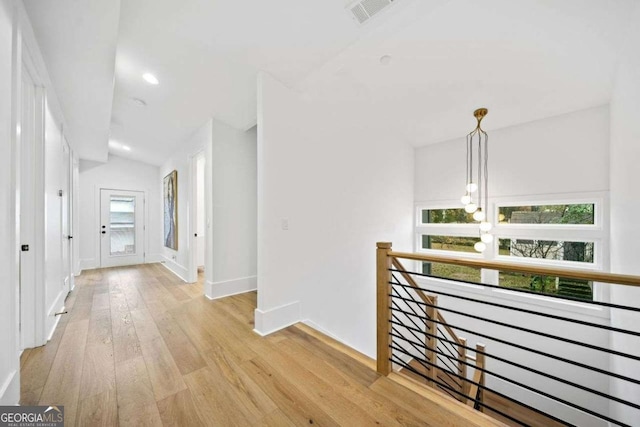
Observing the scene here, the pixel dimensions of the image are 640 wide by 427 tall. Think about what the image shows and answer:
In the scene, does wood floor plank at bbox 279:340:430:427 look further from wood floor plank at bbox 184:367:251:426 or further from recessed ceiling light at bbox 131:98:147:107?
recessed ceiling light at bbox 131:98:147:107

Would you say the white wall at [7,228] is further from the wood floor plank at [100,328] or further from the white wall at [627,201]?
the white wall at [627,201]

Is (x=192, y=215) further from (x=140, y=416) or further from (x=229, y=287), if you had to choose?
(x=140, y=416)

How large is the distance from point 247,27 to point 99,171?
579 centimetres

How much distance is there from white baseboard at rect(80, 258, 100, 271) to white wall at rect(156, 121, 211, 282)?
1644mm

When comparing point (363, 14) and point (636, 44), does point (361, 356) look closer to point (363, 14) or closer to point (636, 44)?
point (363, 14)

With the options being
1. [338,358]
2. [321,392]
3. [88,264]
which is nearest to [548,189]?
[338,358]

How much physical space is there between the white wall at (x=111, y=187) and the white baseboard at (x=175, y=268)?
0.79 meters

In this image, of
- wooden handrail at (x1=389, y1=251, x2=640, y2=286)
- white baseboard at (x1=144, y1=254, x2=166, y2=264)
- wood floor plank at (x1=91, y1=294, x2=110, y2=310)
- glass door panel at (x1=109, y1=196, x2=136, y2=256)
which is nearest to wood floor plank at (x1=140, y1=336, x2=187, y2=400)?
wood floor plank at (x1=91, y1=294, x2=110, y2=310)

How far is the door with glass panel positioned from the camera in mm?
5586

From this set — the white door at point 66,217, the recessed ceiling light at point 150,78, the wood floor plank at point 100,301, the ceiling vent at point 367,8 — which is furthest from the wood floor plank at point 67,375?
the ceiling vent at point 367,8

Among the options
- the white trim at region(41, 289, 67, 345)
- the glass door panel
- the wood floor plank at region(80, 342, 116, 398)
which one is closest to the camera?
the wood floor plank at region(80, 342, 116, 398)

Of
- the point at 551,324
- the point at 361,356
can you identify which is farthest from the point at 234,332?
the point at 551,324

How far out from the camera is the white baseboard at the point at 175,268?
14.3ft

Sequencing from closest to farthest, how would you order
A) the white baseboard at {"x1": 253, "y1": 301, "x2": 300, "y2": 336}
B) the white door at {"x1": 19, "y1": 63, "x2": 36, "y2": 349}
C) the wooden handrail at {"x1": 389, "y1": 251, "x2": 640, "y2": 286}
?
the wooden handrail at {"x1": 389, "y1": 251, "x2": 640, "y2": 286} < the white door at {"x1": 19, "y1": 63, "x2": 36, "y2": 349} < the white baseboard at {"x1": 253, "y1": 301, "x2": 300, "y2": 336}
